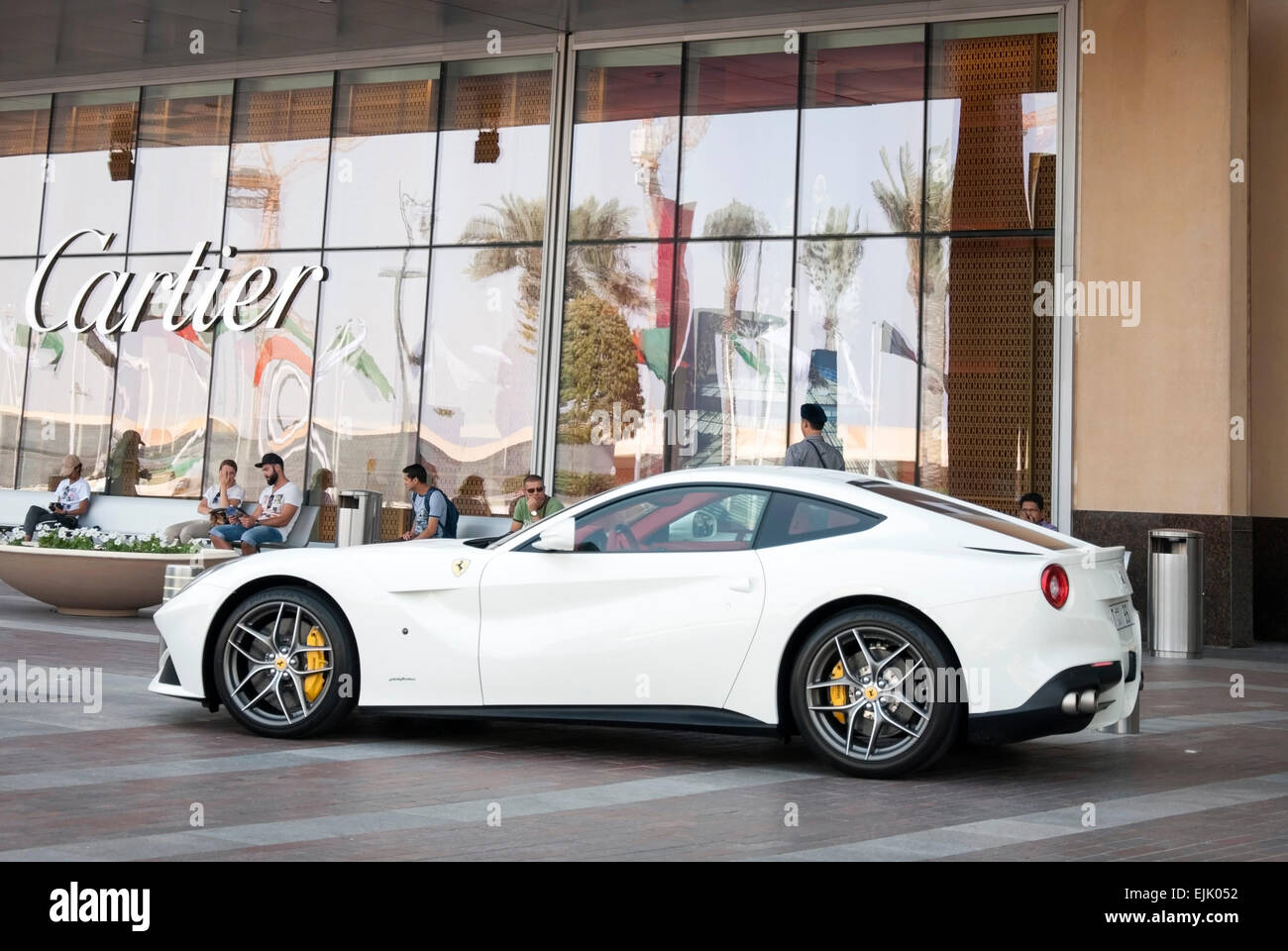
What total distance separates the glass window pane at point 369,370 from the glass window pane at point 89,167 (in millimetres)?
4837

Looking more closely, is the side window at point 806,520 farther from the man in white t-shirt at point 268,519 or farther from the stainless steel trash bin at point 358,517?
the stainless steel trash bin at point 358,517

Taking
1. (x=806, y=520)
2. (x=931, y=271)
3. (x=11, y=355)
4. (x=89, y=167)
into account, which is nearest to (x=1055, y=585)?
(x=806, y=520)

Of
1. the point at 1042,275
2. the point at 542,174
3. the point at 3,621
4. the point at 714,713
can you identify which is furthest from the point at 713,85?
the point at 714,713

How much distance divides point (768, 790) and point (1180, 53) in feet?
41.2

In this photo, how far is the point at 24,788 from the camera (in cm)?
609

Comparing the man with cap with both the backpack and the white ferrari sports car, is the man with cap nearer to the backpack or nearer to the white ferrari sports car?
the white ferrari sports car

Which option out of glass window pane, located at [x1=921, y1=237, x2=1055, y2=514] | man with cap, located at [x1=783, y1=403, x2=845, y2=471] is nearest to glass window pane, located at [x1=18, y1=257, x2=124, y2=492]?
glass window pane, located at [x1=921, y1=237, x2=1055, y2=514]

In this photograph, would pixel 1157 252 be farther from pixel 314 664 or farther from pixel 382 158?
pixel 314 664

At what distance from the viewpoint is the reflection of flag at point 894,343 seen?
60.8ft

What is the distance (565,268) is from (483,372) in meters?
1.97

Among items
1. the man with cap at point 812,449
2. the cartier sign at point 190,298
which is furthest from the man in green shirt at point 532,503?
the cartier sign at point 190,298

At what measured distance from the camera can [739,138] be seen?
1986cm

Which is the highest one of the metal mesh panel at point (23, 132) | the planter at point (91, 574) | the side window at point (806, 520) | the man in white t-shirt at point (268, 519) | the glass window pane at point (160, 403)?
the metal mesh panel at point (23, 132)
